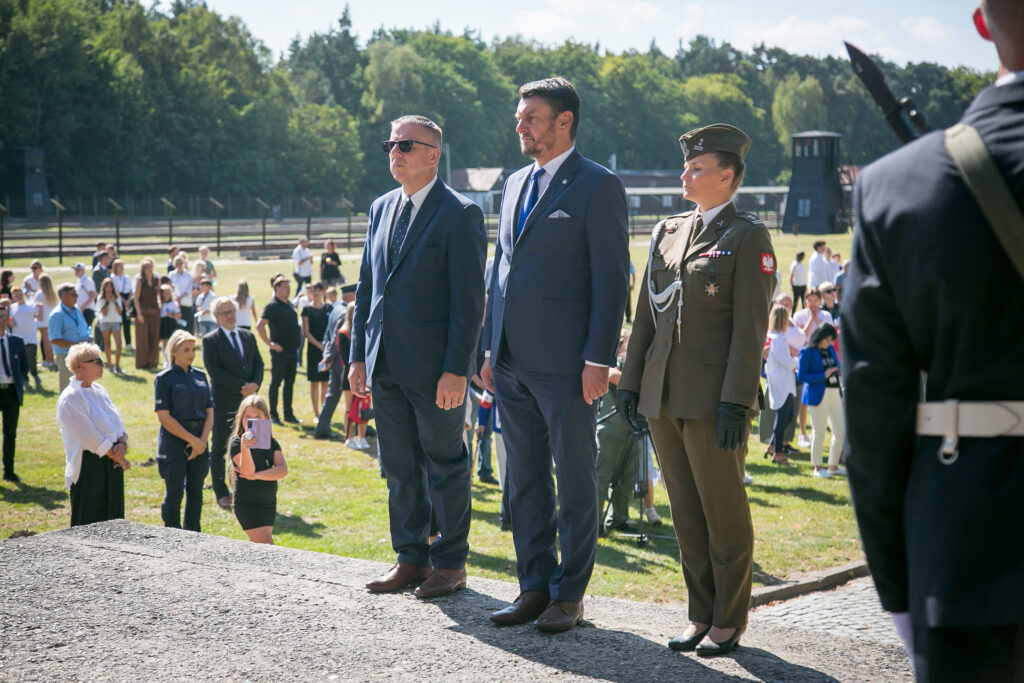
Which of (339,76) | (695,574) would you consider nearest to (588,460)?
(695,574)

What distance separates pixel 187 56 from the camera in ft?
282

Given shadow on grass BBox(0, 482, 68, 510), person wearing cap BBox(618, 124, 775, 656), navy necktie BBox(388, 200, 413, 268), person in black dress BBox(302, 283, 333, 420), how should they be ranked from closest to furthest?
person wearing cap BBox(618, 124, 775, 656)
navy necktie BBox(388, 200, 413, 268)
shadow on grass BBox(0, 482, 68, 510)
person in black dress BBox(302, 283, 333, 420)

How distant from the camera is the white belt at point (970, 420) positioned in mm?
2086

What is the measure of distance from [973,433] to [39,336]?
68.5ft

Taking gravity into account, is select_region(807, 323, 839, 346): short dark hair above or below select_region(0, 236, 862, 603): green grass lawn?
above

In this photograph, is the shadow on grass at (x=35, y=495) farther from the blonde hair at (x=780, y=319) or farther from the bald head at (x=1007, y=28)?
the bald head at (x=1007, y=28)

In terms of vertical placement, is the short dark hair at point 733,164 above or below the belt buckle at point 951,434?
above

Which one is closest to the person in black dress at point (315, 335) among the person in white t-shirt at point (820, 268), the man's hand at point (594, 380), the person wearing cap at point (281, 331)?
the person wearing cap at point (281, 331)

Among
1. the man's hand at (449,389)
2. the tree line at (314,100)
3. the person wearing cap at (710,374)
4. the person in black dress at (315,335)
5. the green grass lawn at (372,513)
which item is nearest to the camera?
the person wearing cap at (710,374)

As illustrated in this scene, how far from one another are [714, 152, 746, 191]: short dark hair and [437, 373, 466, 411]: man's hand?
4.86ft

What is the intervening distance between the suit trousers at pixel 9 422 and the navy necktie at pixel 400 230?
8.98 metres

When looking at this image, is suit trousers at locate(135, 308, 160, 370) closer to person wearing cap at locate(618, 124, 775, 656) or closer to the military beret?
person wearing cap at locate(618, 124, 775, 656)

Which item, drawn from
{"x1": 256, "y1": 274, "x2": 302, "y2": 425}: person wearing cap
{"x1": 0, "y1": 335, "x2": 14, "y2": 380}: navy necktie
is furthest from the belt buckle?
{"x1": 256, "y1": 274, "x2": 302, "y2": 425}: person wearing cap

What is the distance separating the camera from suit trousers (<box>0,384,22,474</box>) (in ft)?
39.9
